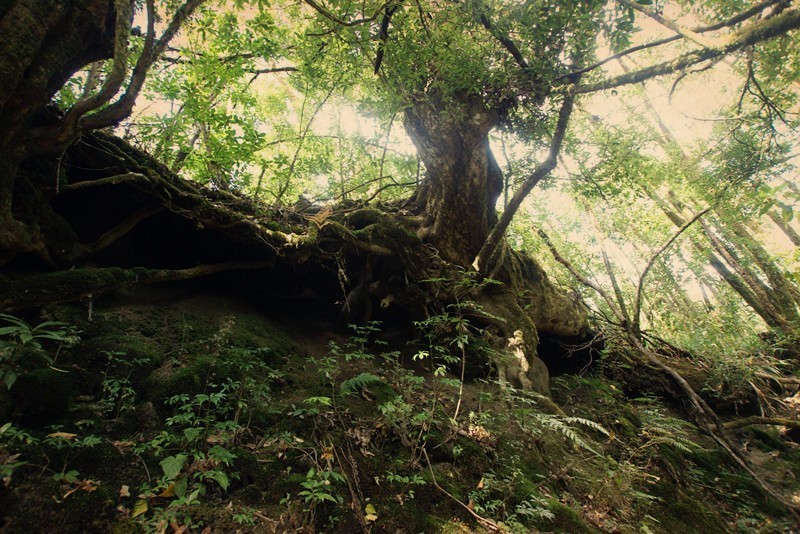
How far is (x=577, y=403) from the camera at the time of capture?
679 centimetres

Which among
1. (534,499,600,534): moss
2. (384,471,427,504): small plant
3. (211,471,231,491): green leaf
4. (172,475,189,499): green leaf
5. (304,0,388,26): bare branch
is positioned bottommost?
(172,475,189,499): green leaf

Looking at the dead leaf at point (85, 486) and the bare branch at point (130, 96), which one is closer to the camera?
the dead leaf at point (85, 486)

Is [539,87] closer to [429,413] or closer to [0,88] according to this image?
[429,413]

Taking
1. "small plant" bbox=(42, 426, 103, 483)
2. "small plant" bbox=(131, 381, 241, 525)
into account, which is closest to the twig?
"small plant" bbox=(131, 381, 241, 525)

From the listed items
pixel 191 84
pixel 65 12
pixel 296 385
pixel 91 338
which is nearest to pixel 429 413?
pixel 296 385

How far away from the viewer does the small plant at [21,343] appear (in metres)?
1.96

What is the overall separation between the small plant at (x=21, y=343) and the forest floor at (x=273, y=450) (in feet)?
0.30

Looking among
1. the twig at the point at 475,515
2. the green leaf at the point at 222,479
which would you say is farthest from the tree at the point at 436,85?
the green leaf at the point at 222,479

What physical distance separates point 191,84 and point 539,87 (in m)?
5.71

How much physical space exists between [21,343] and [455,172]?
608 centimetres

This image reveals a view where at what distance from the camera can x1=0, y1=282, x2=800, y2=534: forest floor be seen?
2271 millimetres

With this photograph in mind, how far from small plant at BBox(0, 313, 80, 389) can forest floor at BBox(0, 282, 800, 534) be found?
92 mm

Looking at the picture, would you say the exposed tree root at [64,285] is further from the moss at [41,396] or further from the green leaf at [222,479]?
the green leaf at [222,479]

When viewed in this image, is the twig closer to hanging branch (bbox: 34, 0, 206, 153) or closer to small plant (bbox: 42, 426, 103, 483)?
small plant (bbox: 42, 426, 103, 483)
